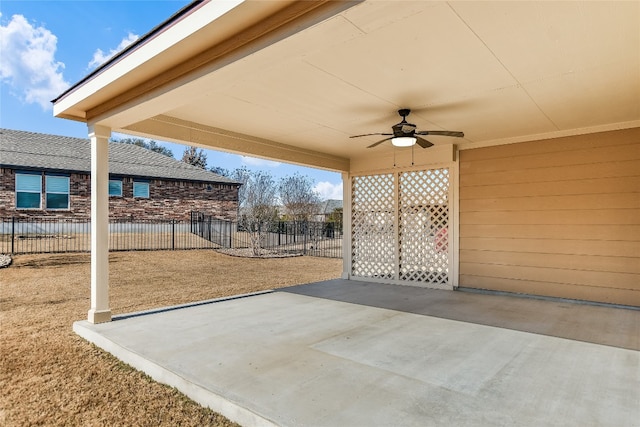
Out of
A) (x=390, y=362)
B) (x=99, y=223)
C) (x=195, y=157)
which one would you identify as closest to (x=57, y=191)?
(x=99, y=223)

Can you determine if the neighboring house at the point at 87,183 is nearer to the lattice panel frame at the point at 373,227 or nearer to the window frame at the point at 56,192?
the window frame at the point at 56,192

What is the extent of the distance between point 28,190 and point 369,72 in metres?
14.0

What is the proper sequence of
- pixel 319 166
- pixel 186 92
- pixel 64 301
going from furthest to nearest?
pixel 319 166 < pixel 64 301 < pixel 186 92

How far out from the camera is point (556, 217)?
5117 mm

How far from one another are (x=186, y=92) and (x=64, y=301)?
4407mm

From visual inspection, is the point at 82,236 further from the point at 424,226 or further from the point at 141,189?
the point at 424,226

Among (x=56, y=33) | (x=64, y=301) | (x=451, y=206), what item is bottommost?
(x=64, y=301)

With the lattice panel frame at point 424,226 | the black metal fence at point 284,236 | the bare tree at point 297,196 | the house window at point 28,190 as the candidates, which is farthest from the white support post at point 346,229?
the bare tree at point 297,196

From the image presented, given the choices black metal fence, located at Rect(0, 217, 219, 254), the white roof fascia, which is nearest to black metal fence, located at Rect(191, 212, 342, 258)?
black metal fence, located at Rect(0, 217, 219, 254)

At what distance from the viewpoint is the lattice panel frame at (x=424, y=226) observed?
20.2 feet

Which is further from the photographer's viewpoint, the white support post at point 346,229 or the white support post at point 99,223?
the white support post at point 346,229

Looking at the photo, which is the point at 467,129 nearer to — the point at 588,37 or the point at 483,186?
the point at 483,186

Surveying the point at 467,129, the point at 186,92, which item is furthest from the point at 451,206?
the point at 186,92

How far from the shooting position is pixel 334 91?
11.6 ft
